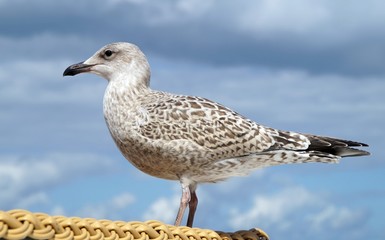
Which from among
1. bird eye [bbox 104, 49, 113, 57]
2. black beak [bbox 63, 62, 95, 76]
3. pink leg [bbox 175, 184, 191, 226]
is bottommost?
pink leg [bbox 175, 184, 191, 226]

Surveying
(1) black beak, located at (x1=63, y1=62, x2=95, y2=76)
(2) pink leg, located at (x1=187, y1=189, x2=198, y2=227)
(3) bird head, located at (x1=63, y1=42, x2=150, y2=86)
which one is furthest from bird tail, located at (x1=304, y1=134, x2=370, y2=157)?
(1) black beak, located at (x1=63, y1=62, x2=95, y2=76)

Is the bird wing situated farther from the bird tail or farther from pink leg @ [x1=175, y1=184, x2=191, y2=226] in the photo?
pink leg @ [x1=175, y1=184, x2=191, y2=226]

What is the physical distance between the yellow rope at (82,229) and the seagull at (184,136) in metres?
0.79

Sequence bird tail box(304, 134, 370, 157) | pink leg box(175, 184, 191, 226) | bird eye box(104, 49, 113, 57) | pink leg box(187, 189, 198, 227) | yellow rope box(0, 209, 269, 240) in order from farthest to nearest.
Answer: bird eye box(104, 49, 113, 57) < bird tail box(304, 134, 370, 157) < pink leg box(187, 189, 198, 227) < pink leg box(175, 184, 191, 226) < yellow rope box(0, 209, 269, 240)

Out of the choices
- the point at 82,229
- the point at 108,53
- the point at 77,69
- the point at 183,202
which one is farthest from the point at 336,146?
the point at 82,229

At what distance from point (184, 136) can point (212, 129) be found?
0.21m

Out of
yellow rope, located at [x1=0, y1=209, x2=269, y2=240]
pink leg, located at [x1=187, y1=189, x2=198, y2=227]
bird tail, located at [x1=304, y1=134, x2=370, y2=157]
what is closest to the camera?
yellow rope, located at [x1=0, y1=209, x2=269, y2=240]

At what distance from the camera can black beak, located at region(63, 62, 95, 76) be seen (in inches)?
187

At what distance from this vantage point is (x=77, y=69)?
4.80 metres

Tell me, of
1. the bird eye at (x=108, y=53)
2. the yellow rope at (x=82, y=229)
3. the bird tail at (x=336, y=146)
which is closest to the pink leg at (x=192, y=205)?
the bird tail at (x=336, y=146)

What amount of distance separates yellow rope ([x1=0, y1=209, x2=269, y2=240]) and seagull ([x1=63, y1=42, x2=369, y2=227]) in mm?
786

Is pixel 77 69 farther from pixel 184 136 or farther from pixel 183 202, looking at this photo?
pixel 183 202

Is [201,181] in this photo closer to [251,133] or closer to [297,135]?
[251,133]

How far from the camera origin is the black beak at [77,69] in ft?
15.6
